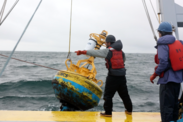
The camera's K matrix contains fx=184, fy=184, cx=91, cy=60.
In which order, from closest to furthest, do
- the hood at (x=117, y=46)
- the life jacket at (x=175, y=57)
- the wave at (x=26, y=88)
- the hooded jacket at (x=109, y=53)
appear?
the life jacket at (x=175, y=57)
the hooded jacket at (x=109, y=53)
the hood at (x=117, y=46)
the wave at (x=26, y=88)

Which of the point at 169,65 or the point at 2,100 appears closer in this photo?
the point at 169,65

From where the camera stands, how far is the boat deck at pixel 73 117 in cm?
293

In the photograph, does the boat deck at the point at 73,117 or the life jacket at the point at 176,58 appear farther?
the boat deck at the point at 73,117

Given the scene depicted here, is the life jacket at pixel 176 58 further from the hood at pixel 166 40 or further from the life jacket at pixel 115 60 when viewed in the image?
the life jacket at pixel 115 60

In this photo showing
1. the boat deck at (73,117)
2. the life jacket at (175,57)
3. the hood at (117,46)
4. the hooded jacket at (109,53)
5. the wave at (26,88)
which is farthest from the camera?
the wave at (26,88)

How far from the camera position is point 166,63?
2.37 m

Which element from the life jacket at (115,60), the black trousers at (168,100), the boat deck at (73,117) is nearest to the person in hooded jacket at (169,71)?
the black trousers at (168,100)

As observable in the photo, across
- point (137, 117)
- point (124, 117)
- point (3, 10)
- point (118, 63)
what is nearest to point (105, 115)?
point (124, 117)

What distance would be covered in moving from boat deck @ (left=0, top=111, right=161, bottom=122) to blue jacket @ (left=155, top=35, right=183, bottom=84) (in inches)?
40.9

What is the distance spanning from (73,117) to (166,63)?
174 cm

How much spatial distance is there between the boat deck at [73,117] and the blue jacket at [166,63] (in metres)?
1.04

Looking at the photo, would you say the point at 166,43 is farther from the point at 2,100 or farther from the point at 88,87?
the point at 2,100

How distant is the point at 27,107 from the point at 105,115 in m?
4.04

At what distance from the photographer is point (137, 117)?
10.9 feet
